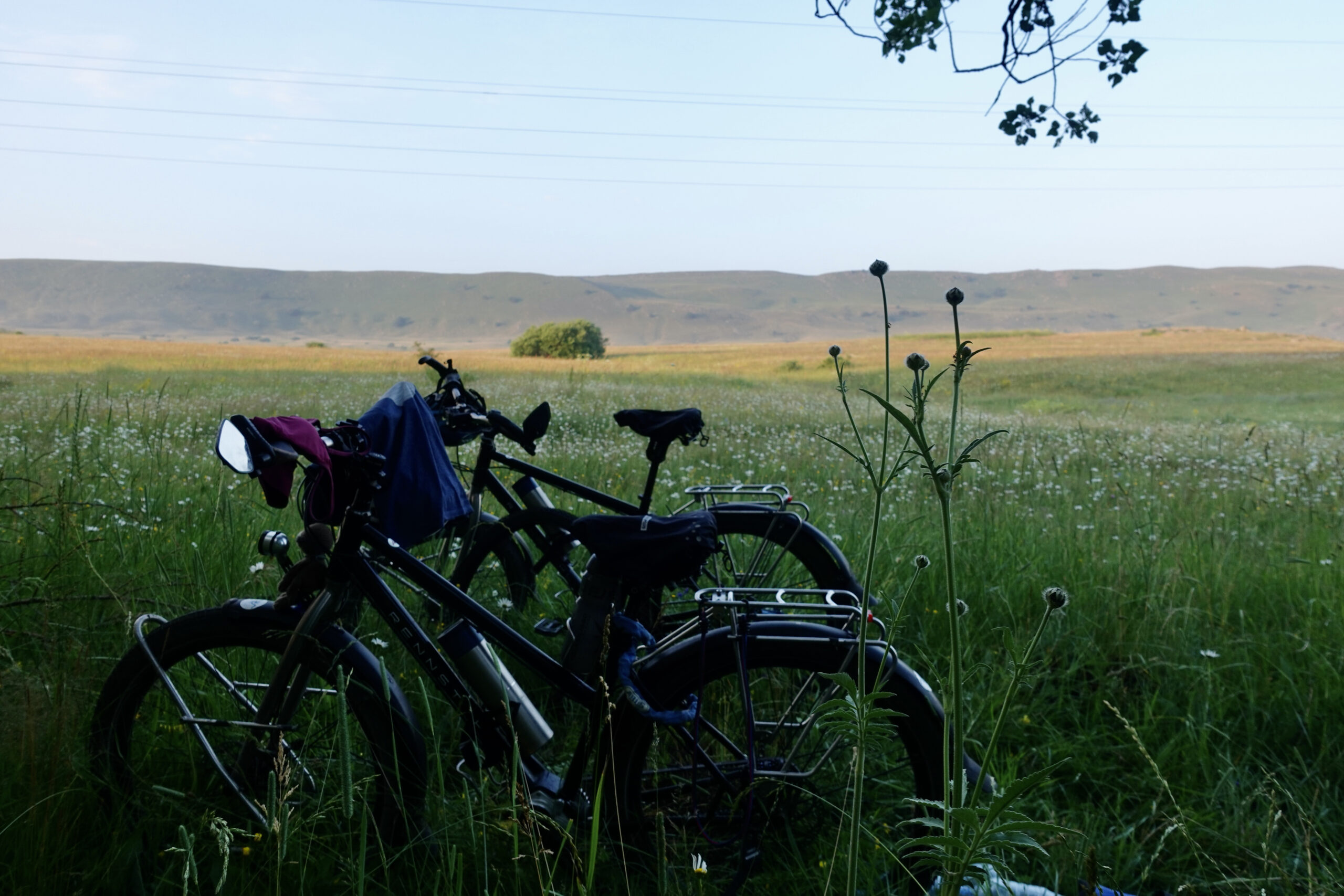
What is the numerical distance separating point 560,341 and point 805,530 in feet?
252

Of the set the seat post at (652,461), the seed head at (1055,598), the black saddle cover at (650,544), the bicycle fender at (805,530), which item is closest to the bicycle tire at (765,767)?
the black saddle cover at (650,544)

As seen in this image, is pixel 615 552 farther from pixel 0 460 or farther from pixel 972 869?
pixel 0 460

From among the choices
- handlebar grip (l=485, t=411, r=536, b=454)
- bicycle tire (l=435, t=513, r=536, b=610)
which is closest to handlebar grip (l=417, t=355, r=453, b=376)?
handlebar grip (l=485, t=411, r=536, b=454)

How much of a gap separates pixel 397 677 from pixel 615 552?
1458 millimetres

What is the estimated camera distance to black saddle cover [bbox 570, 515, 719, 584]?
7.45 ft

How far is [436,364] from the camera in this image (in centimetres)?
312

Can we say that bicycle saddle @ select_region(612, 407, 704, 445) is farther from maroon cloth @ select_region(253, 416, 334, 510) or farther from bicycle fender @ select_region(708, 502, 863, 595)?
maroon cloth @ select_region(253, 416, 334, 510)

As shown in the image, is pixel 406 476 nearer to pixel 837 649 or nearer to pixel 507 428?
pixel 507 428

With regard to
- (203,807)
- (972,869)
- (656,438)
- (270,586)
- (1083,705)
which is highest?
(656,438)

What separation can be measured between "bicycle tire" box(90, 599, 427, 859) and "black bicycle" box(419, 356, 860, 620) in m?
0.77

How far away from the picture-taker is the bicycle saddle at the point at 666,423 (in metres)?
3.40

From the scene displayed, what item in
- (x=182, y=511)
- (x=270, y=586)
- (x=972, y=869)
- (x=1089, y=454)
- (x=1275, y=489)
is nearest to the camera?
(x=972, y=869)

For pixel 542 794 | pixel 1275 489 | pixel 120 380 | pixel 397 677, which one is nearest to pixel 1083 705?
pixel 542 794

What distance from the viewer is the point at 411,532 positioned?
2.49 m
